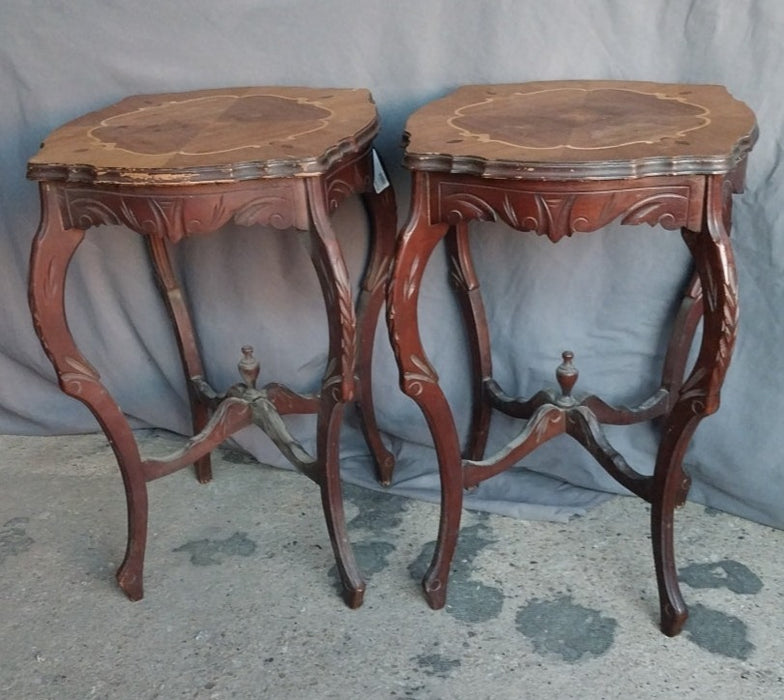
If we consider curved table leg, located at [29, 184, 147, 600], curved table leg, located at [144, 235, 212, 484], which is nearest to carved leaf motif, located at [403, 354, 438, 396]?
curved table leg, located at [29, 184, 147, 600]

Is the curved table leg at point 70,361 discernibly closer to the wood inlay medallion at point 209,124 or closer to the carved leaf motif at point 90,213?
the carved leaf motif at point 90,213

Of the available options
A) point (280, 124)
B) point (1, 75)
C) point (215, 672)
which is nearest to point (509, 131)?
point (280, 124)

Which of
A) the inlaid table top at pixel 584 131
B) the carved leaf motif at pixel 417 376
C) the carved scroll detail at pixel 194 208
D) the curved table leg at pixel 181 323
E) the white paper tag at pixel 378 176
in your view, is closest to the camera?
the inlaid table top at pixel 584 131

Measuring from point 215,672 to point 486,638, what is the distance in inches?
16.3

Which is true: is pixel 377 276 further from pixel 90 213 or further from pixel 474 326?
pixel 90 213

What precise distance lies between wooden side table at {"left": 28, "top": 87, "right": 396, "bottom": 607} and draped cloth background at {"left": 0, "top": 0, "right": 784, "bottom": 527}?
13cm

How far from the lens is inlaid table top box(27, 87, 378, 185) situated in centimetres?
128

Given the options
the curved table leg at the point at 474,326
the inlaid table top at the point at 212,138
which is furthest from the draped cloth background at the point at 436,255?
the inlaid table top at the point at 212,138

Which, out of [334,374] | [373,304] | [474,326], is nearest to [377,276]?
[373,304]

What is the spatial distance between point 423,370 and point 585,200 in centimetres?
37

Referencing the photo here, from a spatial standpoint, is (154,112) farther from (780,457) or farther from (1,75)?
(780,457)

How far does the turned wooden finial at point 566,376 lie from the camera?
1.65 meters

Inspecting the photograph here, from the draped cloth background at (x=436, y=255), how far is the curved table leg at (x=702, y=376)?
0.30 metres

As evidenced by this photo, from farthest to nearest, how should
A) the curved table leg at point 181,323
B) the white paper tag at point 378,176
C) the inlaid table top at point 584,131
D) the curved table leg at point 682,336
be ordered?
the curved table leg at point 181,323 < the curved table leg at point 682,336 < the white paper tag at point 378,176 < the inlaid table top at point 584,131
